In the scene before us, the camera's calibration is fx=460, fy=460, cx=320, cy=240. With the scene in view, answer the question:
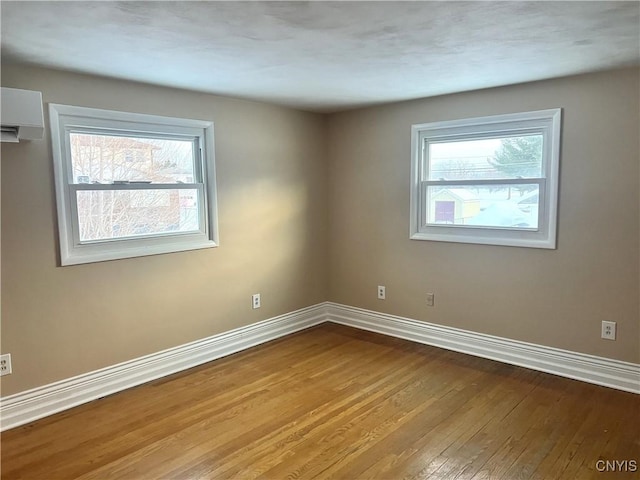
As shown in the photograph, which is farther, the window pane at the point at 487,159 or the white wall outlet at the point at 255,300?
the white wall outlet at the point at 255,300

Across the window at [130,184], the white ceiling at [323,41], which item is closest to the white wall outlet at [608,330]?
the white ceiling at [323,41]

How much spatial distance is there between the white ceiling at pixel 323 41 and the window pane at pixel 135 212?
0.80 m

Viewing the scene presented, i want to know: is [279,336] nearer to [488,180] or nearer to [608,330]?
[488,180]

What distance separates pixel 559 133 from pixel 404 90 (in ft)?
3.77

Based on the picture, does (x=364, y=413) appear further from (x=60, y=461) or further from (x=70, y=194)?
(x=70, y=194)

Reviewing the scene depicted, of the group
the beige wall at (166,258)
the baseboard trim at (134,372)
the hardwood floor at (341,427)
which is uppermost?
the beige wall at (166,258)

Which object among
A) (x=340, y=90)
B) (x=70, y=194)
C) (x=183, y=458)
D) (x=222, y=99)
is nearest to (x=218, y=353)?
(x=183, y=458)

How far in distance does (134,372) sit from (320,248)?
213 centimetres

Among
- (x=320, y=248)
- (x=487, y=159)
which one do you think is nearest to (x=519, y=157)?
(x=487, y=159)

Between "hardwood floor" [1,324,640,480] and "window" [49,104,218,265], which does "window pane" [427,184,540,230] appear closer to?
"hardwood floor" [1,324,640,480]

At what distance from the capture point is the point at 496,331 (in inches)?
145

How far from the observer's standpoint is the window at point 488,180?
132 inches

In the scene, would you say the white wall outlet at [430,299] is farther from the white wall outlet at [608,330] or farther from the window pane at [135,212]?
the window pane at [135,212]

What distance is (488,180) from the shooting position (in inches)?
144
